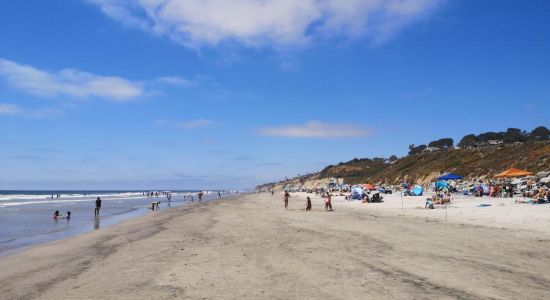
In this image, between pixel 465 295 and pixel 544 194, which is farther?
pixel 544 194

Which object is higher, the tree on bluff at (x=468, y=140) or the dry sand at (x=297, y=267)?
the tree on bluff at (x=468, y=140)

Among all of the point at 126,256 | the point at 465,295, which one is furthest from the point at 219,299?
the point at 126,256

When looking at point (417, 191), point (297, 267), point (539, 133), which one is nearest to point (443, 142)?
point (539, 133)

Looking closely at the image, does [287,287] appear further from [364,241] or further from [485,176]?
[485,176]

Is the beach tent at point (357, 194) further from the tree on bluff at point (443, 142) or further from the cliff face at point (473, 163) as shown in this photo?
the tree on bluff at point (443, 142)

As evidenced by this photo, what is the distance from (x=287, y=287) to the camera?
8.11 m

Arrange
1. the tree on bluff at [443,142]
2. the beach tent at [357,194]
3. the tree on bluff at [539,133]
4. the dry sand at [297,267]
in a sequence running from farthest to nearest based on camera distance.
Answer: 1. the tree on bluff at [443,142]
2. the tree on bluff at [539,133]
3. the beach tent at [357,194]
4. the dry sand at [297,267]

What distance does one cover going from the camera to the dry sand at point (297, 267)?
7801 mm

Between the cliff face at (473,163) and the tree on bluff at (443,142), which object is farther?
the tree on bluff at (443,142)

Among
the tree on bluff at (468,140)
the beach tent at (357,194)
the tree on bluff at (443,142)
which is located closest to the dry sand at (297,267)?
the beach tent at (357,194)

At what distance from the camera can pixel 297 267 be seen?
999 centimetres

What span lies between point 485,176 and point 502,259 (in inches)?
2143

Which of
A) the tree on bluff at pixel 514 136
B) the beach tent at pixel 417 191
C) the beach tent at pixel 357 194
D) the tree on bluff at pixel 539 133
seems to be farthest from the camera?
the tree on bluff at pixel 514 136

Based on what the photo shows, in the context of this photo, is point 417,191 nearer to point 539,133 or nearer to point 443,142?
point 539,133
